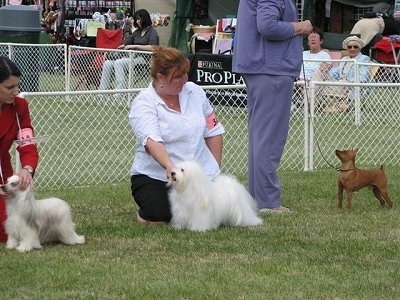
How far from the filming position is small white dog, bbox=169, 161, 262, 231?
18.7 ft

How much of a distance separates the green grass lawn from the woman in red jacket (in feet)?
1.49

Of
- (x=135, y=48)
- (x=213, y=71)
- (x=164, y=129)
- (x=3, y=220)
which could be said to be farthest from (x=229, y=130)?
(x=135, y=48)

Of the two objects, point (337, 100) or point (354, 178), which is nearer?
point (354, 178)

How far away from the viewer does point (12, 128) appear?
5570 millimetres

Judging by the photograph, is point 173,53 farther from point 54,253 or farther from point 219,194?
point 54,253

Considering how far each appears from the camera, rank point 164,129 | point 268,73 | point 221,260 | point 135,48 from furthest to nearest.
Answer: point 135,48, point 268,73, point 164,129, point 221,260

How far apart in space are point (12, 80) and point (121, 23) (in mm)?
15009

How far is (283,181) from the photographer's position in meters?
8.04

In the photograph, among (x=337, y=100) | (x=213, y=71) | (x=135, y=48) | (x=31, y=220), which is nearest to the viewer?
(x=31, y=220)

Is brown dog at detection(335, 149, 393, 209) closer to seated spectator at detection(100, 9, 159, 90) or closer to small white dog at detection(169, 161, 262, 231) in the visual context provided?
small white dog at detection(169, 161, 262, 231)

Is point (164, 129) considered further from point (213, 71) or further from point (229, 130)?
point (213, 71)

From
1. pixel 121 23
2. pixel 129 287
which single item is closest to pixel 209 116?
pixel 129 287

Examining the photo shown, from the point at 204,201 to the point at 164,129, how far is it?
1.92ft

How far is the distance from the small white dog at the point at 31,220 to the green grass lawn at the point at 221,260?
7 cm
